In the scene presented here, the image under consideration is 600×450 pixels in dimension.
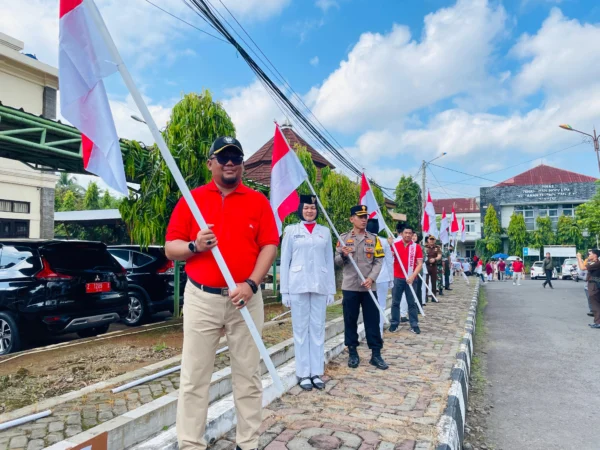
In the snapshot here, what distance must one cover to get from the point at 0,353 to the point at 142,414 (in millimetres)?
4007

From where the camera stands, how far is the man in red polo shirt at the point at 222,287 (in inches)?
113

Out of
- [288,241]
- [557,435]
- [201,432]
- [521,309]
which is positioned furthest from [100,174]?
[521,309]

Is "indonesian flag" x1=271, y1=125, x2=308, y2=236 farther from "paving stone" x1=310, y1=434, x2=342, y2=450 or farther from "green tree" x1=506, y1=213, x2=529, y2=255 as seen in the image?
"green tree" x1=506, y1=213, x2=529, y2=255

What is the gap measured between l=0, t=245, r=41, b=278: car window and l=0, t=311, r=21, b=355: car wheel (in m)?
0.57

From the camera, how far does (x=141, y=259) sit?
30.1 feet

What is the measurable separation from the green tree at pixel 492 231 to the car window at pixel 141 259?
44.1m

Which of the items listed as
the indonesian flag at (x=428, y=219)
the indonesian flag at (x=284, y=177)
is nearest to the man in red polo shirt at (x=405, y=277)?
the indonesian flag at (x=284, y=177)

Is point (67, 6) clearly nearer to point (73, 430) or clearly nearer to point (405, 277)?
point (73, 430)

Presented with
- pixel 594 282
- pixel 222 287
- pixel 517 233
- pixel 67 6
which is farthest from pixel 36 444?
pixel 517 233

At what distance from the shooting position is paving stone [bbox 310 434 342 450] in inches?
129

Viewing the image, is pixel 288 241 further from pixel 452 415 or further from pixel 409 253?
pixel 409 253

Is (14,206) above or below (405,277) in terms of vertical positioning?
above

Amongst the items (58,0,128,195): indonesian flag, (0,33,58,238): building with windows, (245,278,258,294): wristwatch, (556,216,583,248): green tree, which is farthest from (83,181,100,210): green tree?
(556,216,583,248): green tree

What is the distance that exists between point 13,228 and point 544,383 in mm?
19354
